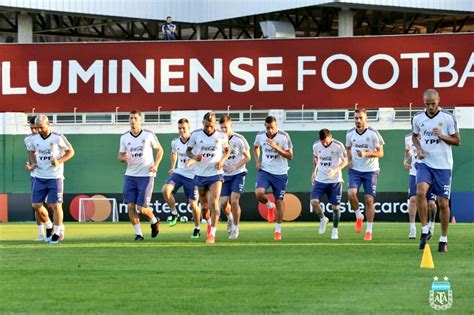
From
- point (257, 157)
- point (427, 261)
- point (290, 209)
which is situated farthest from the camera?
point (290, 209)

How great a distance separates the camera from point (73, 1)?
46.9 m

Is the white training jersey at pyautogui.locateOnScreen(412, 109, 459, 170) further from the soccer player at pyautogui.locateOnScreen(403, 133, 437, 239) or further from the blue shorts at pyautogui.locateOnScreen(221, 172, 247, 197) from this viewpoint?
the blue shorts at pyautogui.locateOnScreen(221, 172, 247, 197)

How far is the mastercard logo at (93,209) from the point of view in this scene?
37375 millimetres

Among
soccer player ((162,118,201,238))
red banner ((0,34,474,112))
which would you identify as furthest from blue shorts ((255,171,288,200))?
red banner ((0,34,474,112))

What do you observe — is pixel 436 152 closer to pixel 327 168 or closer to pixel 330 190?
pixel 327 168

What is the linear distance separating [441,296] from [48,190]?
38.7 feet

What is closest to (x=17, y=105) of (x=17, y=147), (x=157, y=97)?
(x=17, y=147)

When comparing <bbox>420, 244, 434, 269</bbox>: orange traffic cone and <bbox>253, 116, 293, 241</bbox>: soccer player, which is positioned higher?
<bbox>253, 116, 293, 241</bbox>: soccer player

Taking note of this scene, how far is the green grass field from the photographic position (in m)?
10.9

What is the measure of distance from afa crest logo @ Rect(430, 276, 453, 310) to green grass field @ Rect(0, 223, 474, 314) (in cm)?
8

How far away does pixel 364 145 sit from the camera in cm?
2353

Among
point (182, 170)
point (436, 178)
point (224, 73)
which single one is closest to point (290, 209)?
point (224, 73)

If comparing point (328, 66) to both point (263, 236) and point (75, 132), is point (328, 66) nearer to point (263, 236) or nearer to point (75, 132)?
point (75, 132)

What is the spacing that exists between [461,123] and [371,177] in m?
13.5
